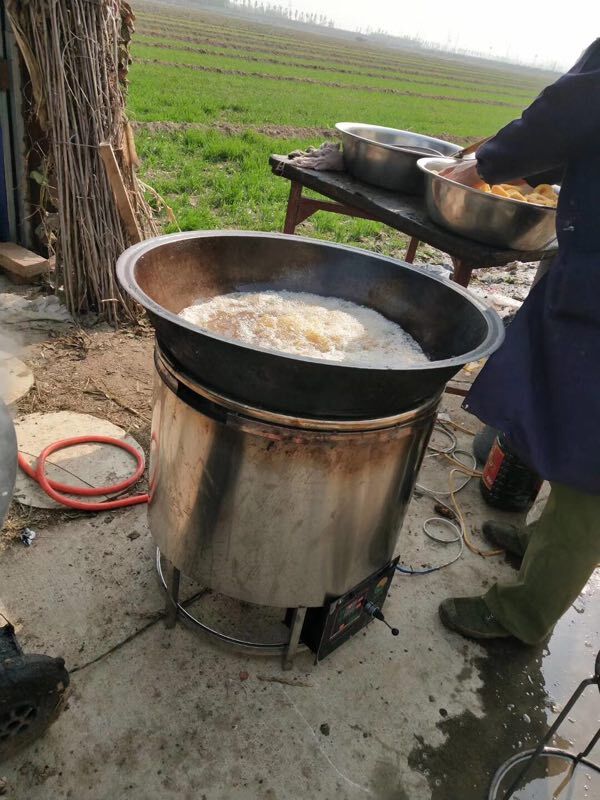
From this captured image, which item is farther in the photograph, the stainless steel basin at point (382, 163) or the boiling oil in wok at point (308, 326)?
the stainless steel basin at point (382, 163)

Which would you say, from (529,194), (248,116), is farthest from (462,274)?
(248,116)

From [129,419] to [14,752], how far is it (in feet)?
6.30

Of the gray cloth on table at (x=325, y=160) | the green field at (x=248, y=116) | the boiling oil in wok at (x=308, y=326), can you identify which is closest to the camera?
the boiling oil in wok at (x=308, y=326)

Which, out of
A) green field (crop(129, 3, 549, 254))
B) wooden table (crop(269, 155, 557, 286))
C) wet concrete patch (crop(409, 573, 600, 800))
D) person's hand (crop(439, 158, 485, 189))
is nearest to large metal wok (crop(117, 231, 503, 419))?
wooden table (crop(269, 155, 557, 286))

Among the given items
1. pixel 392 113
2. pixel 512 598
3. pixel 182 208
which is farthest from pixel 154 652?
pixel 392 113

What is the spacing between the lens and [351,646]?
2359 mm

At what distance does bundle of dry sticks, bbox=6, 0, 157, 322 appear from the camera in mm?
3525

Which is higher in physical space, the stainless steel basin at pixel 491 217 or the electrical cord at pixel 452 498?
the stainless steel basin at pixel 491 217

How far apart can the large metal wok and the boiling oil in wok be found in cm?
7

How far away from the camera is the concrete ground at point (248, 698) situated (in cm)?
185

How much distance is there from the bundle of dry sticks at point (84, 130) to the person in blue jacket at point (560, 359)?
2.72m

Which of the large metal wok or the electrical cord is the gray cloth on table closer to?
the large metal wok

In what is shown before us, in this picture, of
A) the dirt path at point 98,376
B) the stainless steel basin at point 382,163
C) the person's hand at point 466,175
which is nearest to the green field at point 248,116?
the dirt path at point 98,376

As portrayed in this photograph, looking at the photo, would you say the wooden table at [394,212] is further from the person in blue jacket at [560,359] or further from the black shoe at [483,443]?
the black shoe at [483,443]
